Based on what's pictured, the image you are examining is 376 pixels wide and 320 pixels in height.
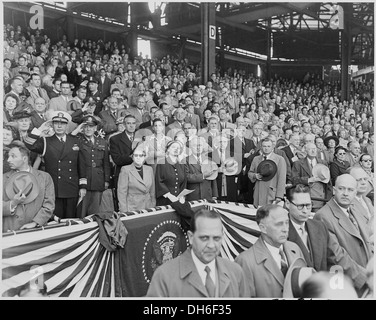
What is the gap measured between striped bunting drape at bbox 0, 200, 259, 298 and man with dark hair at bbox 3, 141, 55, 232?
0.26 meters

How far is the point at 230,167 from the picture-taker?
593 centimetres

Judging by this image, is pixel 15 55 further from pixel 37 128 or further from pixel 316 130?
pixel 316 130

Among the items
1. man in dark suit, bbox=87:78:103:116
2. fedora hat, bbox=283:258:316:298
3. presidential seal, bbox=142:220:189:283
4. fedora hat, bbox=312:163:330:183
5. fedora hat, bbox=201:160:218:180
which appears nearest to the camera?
fedora hat, bbox=283:258:316:298

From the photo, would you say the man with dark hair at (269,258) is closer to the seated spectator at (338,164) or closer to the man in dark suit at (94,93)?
the seated spectator at (338,164)

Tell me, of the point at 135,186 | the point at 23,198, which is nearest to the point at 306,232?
the point at 135,186

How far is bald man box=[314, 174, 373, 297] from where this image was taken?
365 cm

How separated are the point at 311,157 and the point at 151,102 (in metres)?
2.85

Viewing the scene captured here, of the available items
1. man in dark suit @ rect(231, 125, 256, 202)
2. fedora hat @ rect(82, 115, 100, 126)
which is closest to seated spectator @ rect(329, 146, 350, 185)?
man in dark suit @ rect(231, 125, 256, 202)

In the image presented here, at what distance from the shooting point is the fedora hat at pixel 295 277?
303 centimetres

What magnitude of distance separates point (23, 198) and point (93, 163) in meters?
Result: 1.21

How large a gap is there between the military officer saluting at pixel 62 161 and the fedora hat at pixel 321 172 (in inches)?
114

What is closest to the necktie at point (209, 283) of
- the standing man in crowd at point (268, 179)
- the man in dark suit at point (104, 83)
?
the standing man in crowd at point (268, 179)

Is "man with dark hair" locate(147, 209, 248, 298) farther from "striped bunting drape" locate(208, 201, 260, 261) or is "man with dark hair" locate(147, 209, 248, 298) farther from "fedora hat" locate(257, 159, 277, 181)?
"fedora hat" locate(257, 159, 277, 181)

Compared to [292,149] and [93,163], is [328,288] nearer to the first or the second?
[93,163]
